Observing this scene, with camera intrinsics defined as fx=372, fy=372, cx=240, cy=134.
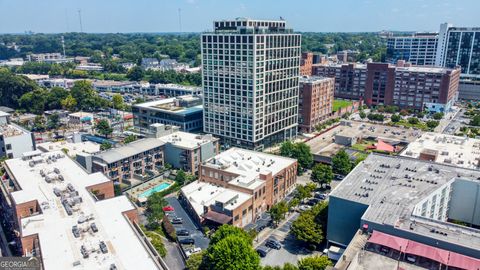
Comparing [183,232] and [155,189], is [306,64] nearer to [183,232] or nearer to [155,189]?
[155,189]

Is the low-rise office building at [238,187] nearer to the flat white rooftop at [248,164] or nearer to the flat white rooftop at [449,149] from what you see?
the flat white rooftop at [248,164]

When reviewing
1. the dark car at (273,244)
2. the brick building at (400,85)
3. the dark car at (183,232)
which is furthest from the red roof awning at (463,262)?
the brick building at (400,85)

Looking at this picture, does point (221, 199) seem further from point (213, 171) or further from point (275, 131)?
point (275, 131)

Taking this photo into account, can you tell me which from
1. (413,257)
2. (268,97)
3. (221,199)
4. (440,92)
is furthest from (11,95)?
(440,92)

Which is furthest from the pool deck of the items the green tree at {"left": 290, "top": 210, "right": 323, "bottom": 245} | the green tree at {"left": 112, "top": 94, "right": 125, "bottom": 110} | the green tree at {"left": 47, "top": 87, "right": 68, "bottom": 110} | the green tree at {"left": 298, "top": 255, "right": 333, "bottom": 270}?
the green tree at {"left": 47, "top": 87, "right": 68, "bottom": 110}

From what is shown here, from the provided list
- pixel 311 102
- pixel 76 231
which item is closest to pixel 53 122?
pixel 311 102

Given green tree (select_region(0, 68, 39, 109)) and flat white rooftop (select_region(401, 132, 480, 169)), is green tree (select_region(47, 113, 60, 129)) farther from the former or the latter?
flat white rooftop (select_region(401, 132, 480, 169))
